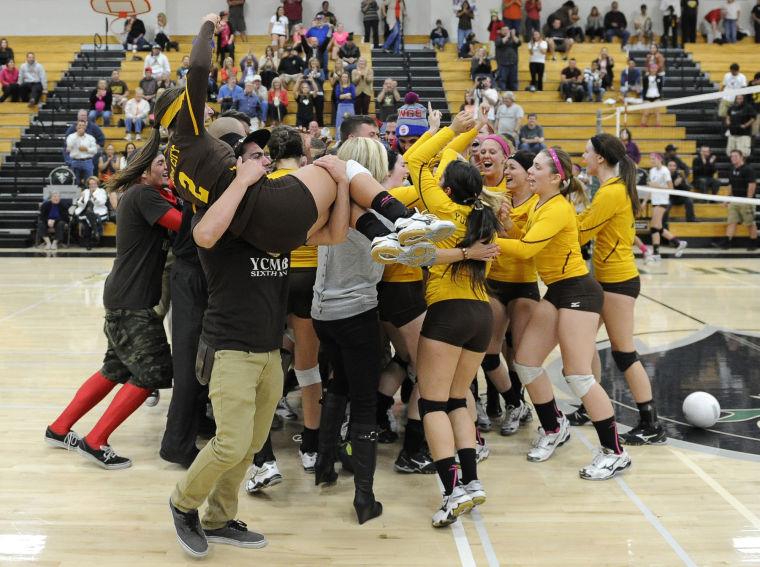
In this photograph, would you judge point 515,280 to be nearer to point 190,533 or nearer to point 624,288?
point 624,288

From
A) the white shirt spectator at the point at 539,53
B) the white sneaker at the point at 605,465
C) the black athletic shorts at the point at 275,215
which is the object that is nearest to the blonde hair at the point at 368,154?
the black athletic shorts at the point at 275,215

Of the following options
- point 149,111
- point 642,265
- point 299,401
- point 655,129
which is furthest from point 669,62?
point 299,401

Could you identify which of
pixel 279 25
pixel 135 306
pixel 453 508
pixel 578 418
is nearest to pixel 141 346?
pixel 135 306

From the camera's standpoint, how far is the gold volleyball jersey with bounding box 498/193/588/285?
4.62 metres

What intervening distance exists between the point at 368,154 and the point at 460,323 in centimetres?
97

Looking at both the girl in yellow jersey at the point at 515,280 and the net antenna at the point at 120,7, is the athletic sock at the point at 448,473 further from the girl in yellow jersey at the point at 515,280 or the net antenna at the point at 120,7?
the net antenna at the point at 120,7

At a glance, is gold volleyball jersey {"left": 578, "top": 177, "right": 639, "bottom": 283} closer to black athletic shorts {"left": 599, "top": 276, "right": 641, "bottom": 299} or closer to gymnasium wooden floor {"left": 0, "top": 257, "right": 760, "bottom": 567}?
black athletic shorts {"left": 599, "top": 276, "right": 641, "bottom": 299}

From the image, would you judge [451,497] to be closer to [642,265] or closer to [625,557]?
[625,557]

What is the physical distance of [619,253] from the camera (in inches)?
206

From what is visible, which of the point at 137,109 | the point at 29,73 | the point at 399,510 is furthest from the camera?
the point at 29,73

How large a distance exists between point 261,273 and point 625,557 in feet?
6.74

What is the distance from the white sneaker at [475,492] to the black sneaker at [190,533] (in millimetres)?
1300

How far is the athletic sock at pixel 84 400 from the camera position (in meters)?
5.11

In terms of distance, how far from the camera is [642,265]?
14.2 m
